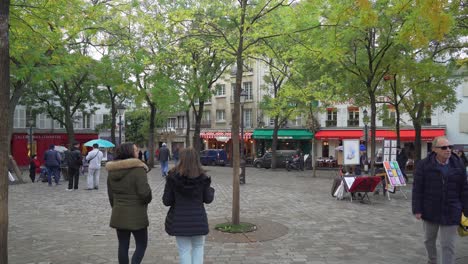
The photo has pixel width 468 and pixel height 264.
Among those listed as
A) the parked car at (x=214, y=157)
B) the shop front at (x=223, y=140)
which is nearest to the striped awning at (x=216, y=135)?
the shop front at (x=223, y=140)

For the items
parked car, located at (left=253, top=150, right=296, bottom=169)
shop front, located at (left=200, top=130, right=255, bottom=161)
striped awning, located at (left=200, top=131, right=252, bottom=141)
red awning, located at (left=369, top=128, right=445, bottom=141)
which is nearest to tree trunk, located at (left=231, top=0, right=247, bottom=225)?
parked car, located at (left=253, top=150, right=296, bottom=169)

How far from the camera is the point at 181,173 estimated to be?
14.1 feet

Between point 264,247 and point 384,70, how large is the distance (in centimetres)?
1233

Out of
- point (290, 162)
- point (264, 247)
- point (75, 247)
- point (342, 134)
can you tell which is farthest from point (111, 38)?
point (342, 134)

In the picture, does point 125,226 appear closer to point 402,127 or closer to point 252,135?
point 402,127

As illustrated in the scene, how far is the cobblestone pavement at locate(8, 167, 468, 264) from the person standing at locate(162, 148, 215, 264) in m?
1.84

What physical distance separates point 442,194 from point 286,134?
36.3 m

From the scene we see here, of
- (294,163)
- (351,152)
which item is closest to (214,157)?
(294,163)

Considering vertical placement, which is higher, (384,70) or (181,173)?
(384,70)

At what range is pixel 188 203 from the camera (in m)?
4.35

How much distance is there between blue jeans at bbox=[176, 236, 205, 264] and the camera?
434 centimetres

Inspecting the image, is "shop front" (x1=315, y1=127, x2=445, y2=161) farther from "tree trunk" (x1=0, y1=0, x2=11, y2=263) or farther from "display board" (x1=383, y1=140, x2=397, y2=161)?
"tree trunk" (x1=0, y1=0, x2=11, y2=263)

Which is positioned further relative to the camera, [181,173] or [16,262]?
[16,262]

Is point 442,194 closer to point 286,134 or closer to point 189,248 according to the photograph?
point 189,248
